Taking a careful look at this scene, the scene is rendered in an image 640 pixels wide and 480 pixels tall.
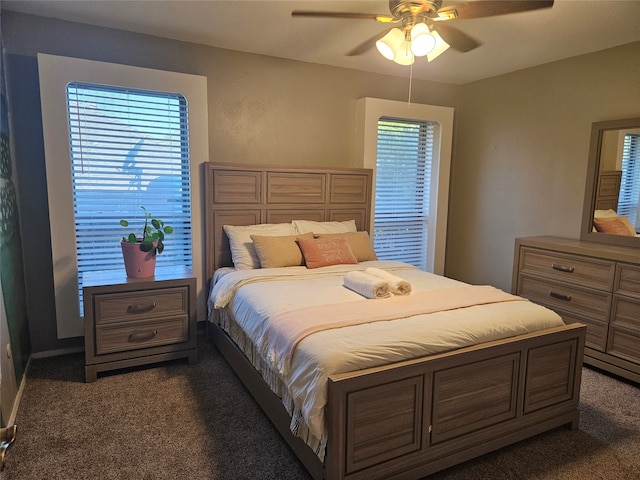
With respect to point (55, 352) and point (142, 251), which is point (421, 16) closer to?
point (142, 251)

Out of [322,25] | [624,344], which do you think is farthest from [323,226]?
[624,344]

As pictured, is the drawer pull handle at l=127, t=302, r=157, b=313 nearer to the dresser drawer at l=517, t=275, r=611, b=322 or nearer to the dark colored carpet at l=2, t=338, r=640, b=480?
the dark colored carpet at l=2, t=338, r=640, b=480

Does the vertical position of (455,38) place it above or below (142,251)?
above

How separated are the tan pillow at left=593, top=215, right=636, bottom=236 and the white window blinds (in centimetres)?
168

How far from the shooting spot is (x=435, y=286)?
276 centimetres

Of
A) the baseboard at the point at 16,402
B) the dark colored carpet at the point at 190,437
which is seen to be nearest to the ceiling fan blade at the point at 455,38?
the dark colored carpet at the point at 190,437

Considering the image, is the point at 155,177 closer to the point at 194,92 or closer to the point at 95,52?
the point at 194,92

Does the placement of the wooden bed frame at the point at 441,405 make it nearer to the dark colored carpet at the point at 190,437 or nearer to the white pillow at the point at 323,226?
the dark colored carpet at the point at 190,437

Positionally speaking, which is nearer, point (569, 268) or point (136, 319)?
point (136, 319)

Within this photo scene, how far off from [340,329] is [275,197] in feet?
6.39

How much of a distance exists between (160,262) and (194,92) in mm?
1396

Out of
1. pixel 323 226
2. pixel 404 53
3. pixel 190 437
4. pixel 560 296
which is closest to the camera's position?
pixel 190 437

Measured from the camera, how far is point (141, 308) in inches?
113

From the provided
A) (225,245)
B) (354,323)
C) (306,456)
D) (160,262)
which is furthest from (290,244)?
(306,456)
